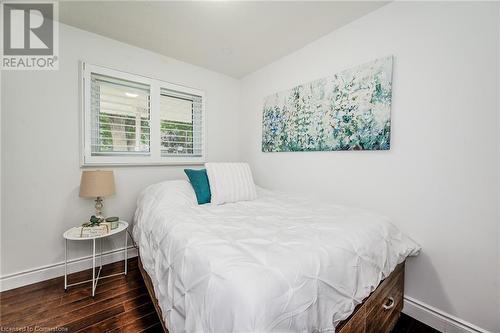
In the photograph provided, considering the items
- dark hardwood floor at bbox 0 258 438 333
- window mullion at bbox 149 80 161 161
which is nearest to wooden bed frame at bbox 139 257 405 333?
dark hardwood floor at bbox 0 258 438 333

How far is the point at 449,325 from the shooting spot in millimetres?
1373

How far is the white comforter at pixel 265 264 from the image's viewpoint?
0.72 metres

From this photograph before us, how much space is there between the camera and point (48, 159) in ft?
6.16

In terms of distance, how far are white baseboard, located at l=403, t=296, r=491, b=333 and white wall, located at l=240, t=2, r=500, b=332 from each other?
0.13 ft

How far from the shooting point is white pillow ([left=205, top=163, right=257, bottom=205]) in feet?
6.39

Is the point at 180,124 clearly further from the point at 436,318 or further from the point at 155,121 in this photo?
the point at 436,318

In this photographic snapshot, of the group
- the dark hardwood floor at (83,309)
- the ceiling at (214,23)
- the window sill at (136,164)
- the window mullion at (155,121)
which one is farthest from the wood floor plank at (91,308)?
the ceiling at (214,23)

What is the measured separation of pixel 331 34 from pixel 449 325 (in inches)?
98.7

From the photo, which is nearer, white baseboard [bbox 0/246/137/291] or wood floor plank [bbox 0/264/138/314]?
wood floor plank [bbox 0/264/138/314]

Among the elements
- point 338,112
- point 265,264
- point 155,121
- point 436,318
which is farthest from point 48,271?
point 436,318

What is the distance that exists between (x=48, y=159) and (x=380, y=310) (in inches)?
113

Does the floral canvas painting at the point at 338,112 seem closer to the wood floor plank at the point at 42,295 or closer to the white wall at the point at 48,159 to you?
the white wall at the point at 48,159

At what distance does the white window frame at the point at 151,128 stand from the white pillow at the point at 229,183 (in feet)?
2.56

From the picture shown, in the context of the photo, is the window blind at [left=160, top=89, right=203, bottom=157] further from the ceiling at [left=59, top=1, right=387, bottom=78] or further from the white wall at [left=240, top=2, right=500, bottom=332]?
the white wall at [left=240, top=2, right=500, bottom=332]
